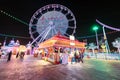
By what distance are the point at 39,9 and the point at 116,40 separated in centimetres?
4816

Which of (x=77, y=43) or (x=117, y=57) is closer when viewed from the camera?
(x=77, y=43)

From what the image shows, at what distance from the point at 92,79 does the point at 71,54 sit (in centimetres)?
899

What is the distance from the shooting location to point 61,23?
75.0ft

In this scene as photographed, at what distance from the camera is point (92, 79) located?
5500mm

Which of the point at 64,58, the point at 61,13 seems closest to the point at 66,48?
the point at 64,58

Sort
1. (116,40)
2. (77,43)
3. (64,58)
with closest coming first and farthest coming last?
(64,58) < (77,43) < (116,40)

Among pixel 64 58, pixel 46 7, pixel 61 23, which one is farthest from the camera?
pixel 46 7

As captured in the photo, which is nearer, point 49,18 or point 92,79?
point 92,79

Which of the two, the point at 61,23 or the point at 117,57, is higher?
the point at 61,23

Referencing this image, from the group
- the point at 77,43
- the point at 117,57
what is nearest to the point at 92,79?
the point at 77,43

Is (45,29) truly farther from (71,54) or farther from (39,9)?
(71,54)

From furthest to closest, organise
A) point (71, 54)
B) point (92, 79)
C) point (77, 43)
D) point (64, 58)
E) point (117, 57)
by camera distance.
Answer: point (117, 57), point (77, 43), point (71, 54), point (64, 58), point (92, 79)

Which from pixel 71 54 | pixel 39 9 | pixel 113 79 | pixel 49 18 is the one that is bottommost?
pixel 113 79

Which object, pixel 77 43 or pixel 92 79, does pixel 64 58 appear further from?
pixel 92 79
